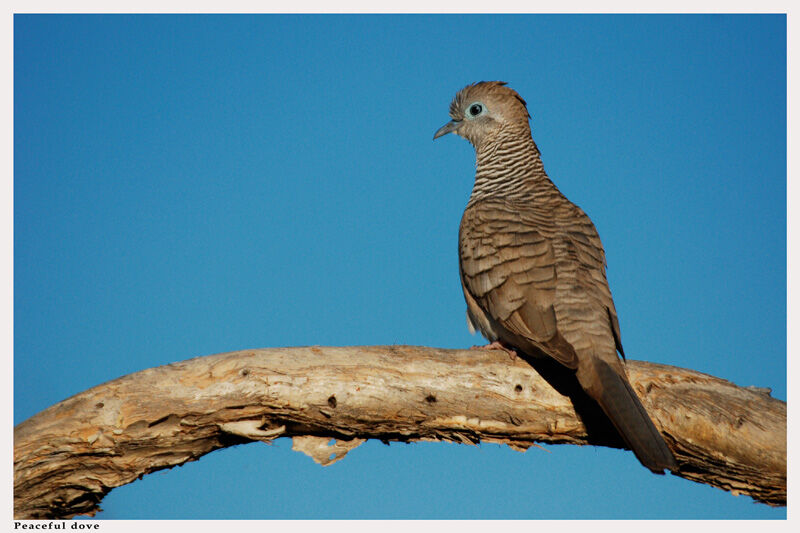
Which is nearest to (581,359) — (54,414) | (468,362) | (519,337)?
(519,337)

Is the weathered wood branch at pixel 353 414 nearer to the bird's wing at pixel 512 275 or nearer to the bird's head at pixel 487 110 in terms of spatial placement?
the bird's wing at pixel 512 275

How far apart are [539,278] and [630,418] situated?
4.35 feet

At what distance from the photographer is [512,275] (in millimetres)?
5820

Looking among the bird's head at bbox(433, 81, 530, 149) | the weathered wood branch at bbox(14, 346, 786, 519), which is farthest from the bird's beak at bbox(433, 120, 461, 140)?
the weathered wood branch at bbox(14, 346, 786, 519)

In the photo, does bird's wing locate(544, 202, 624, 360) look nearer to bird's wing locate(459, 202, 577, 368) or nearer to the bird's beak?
bird's wing locate(459, 202, 577, 368)

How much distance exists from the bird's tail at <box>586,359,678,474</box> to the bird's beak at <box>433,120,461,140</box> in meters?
3.54

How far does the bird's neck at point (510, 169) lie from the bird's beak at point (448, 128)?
41 cm

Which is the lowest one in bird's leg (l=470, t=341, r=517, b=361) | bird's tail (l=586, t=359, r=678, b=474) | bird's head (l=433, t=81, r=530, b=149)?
bird's tail (l=586, t=359, r=678, b=474)

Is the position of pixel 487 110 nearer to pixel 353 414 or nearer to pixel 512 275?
pixel 512 275

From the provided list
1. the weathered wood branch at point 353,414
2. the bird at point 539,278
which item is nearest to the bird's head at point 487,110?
the bird at point 539,278

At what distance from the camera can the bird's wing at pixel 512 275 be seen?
545cm

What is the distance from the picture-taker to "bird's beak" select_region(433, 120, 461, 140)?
7.91 meters

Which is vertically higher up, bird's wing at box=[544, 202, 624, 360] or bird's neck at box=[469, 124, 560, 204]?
bird's neck at box=[469, 124, 560, 204]
